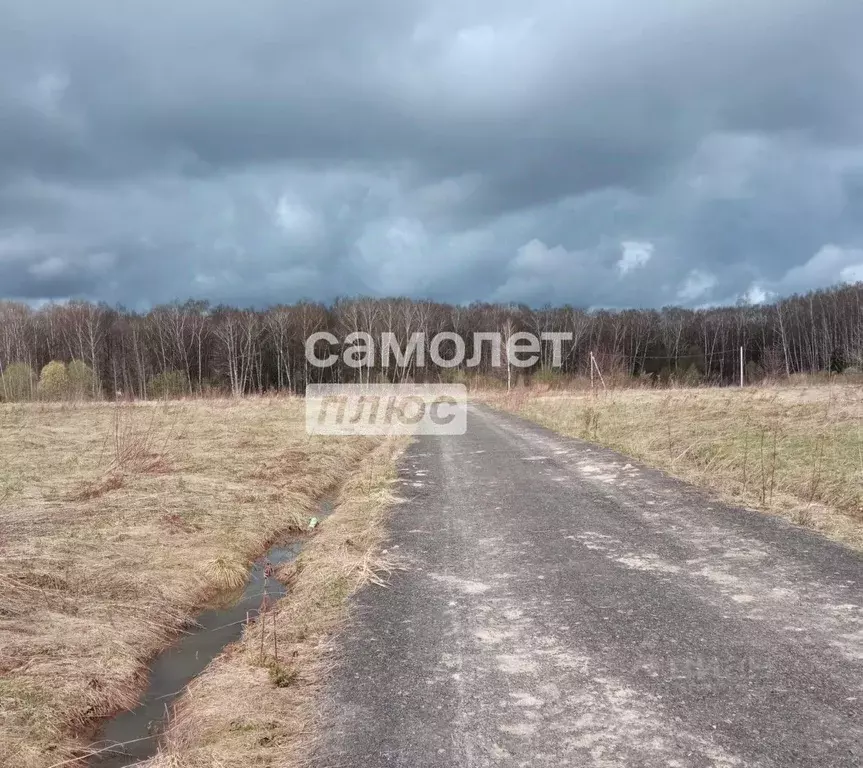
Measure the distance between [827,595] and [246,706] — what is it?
14.7 feet

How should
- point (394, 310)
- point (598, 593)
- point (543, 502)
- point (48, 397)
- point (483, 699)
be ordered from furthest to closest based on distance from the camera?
1. point (394, 310)
2. point (48, 397)
3. point (543, 502)
4. point (598, 593)
5. point (483, 699)

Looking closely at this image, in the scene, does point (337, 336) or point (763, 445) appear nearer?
point (763, 445)

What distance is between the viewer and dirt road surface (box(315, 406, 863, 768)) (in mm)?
3172

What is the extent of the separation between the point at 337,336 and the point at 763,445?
73762mm

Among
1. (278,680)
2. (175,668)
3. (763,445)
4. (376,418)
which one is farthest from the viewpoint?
(376,418)

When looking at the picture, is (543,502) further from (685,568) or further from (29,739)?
(29,739)

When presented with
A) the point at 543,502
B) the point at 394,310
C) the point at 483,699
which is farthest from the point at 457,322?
the point at 483,699

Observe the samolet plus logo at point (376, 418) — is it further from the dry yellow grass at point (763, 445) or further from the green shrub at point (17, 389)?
the green shrub at point (17, 389)

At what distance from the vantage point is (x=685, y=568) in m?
5.90

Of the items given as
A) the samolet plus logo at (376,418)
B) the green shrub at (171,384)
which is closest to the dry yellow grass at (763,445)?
the samolet plus logo at (376,418)

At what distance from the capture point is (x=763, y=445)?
11.9 metres

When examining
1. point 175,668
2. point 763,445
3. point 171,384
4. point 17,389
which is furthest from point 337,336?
point 175,668

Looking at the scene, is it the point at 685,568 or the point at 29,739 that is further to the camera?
the point at 685,568

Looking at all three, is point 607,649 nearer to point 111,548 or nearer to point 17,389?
point 111,548
